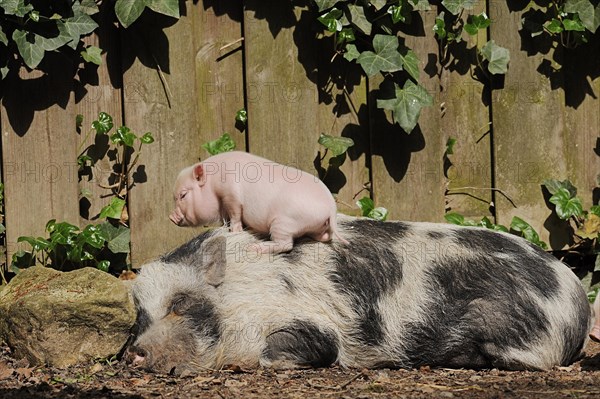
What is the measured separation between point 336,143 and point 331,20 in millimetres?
792

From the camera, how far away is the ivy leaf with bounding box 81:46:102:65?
6379 millimetres

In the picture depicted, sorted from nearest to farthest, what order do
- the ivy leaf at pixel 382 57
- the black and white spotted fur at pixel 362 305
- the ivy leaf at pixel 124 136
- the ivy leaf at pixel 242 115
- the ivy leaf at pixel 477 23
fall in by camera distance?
the black and white spotted fur at pixel 362 305
the ivy leaf at pixel 124 136
the ivy leaf at pixel 382 57
the ivy leaf at pixel 242 115
the ivy leaf at pixel 477 23

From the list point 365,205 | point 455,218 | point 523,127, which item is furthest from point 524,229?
point 365,205

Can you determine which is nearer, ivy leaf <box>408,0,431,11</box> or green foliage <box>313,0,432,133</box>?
green foliage <box>313,0,432,133</box>

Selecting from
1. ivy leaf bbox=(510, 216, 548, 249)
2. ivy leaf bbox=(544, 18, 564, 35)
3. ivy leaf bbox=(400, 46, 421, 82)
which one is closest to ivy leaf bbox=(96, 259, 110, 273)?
ivy leaf bbox=(400, 46, 421, 82)

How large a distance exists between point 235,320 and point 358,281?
26.5 inches

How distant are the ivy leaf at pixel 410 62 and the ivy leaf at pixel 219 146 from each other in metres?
1.24

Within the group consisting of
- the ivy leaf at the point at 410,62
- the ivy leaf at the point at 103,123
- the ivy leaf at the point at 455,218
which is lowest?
the ivy leaf at the point at 455,218

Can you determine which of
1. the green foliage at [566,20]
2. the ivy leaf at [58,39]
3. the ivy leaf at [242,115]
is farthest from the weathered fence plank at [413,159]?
the ivy leaf at [58,39]

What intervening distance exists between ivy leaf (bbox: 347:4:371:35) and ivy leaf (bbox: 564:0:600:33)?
1407mm

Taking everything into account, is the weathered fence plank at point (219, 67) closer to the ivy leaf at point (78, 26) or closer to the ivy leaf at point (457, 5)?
the ivy leaf at point (78, 26)

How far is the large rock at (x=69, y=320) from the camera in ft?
17.0

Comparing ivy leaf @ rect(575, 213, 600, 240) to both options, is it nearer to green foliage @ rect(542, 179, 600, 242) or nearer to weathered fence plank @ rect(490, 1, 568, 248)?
green foliage @ rect(542, 179, 600, 242)

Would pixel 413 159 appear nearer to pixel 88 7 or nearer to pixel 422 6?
pixel 422 6
